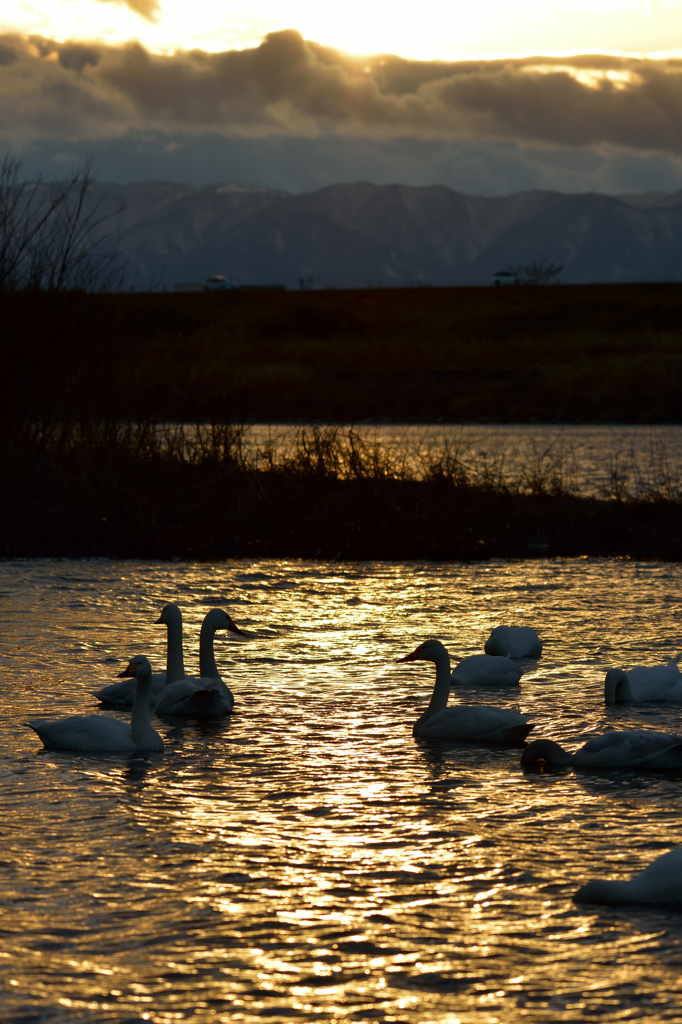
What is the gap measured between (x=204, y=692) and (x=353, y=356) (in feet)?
153

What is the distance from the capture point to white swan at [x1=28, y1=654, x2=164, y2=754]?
779 cm

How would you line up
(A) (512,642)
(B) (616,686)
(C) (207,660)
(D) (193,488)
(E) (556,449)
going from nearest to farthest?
(B) (616,686), (C) (207,660), (A) (512,642), (D) (193,488), (E) (556,449)

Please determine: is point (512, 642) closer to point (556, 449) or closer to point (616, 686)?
point (616, 686)

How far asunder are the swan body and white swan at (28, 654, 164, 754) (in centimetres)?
288

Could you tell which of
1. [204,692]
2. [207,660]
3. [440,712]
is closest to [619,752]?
[440,712]

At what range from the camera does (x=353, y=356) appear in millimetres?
54500

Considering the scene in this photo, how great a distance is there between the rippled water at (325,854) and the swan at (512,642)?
0.73 ft

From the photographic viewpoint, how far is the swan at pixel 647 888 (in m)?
5.45

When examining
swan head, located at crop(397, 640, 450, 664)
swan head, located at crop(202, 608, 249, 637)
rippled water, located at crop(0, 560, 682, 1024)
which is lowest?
rippled water, located at crop(0, 560, 682, 1024)

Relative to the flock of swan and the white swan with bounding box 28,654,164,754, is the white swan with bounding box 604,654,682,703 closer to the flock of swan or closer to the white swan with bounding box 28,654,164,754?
the flock of swan

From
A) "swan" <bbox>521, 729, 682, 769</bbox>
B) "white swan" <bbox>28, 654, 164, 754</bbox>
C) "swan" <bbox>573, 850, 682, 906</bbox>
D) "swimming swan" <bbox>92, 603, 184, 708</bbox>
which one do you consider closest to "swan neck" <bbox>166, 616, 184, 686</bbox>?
"swimming swan" <bbox>92, 603, 184, 708</bbox>

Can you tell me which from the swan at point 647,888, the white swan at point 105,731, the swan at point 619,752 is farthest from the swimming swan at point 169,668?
the swan at point 647,888

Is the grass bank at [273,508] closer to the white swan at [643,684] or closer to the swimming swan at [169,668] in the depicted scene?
the swimming swan at [169,668]

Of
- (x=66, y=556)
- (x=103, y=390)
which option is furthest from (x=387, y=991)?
(x=103, y=390)
